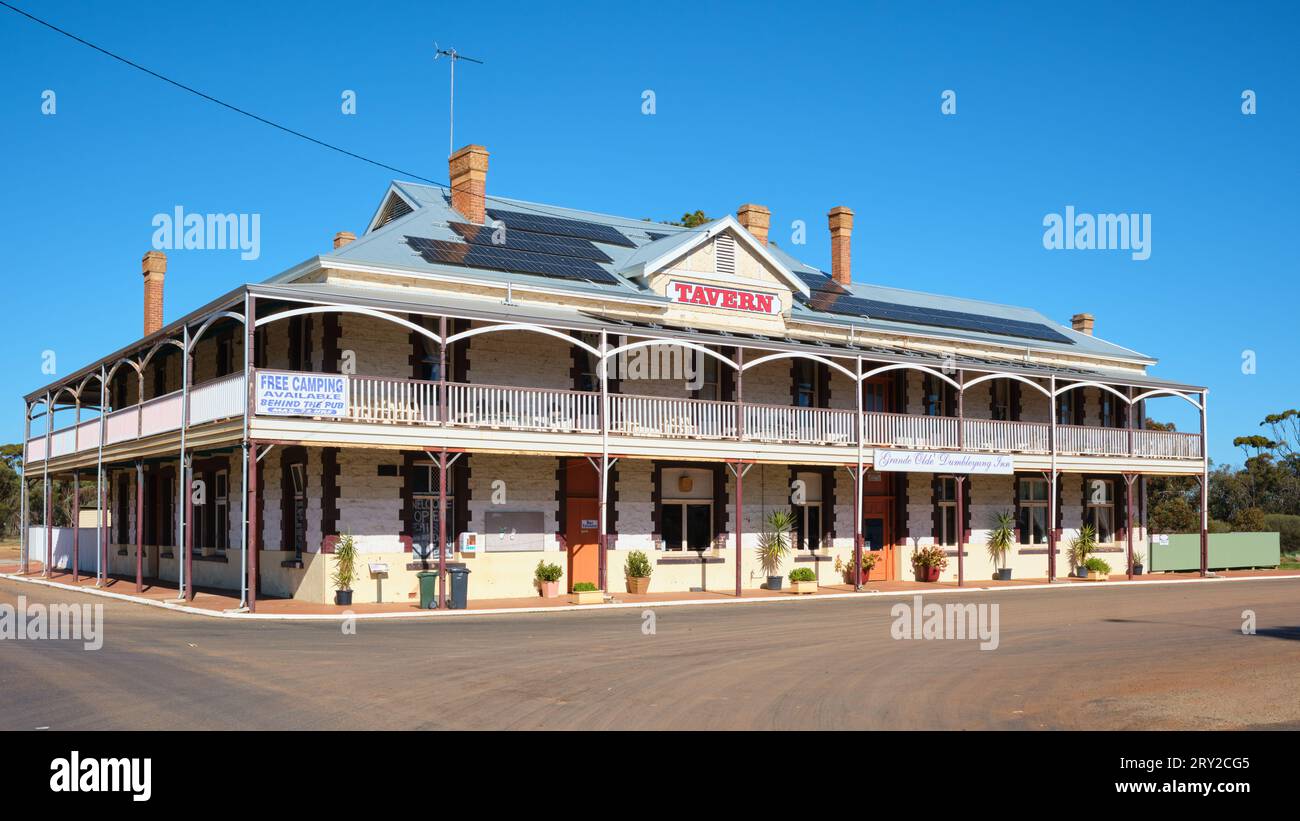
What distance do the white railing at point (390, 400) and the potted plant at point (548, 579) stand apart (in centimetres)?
455

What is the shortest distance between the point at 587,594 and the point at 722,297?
33.3 feet

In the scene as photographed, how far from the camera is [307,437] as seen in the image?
22.3 metres

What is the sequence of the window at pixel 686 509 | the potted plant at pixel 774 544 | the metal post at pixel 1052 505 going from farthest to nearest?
the metal post at pixel 1052 505 → the potted plant at pixel 774 544 → the window at pixel 686 509

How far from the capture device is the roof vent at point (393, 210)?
110 feet

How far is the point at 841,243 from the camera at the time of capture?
132ft

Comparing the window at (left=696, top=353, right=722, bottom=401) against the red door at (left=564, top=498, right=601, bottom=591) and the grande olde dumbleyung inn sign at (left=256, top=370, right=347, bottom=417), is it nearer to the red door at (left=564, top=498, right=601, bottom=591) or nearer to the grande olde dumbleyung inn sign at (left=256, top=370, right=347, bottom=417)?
the red door at (left=564, top=498, right=601, bottom=591)

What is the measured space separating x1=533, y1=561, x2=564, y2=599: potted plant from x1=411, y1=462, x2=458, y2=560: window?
6.88ft

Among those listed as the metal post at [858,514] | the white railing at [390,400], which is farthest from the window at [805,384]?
the white railing at [390,400]

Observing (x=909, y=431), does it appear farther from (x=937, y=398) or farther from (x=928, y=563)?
(x=928, y=563)

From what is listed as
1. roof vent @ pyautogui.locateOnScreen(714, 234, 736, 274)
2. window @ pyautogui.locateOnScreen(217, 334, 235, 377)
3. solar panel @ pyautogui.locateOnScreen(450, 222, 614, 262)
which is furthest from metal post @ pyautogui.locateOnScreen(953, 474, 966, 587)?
window @ pyautogui.locateOnScreen(217, 334, 235, 377)

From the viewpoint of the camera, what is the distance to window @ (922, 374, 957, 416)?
35.5m

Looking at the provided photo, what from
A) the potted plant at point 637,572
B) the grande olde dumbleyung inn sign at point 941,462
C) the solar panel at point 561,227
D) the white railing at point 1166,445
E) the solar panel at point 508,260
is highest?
the solar panel at point 561,227

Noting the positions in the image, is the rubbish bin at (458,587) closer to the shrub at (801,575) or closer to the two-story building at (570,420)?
the two-story building at (570,420)
